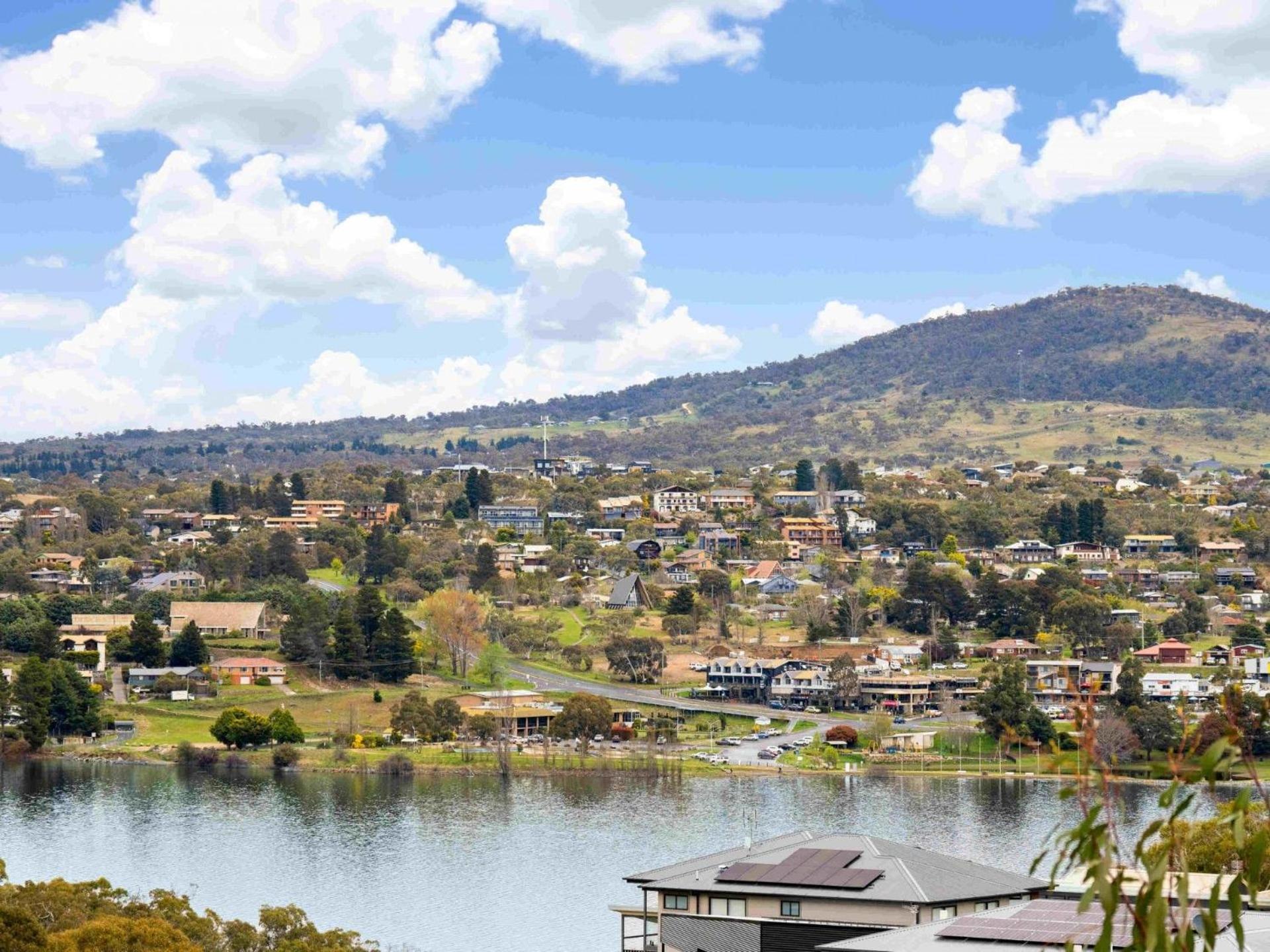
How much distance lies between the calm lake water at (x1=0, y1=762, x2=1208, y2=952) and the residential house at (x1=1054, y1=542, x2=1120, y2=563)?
37.6 metres

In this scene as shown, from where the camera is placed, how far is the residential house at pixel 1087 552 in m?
88.4

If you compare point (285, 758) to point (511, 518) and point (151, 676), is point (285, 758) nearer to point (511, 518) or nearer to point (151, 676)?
point (151, 676)

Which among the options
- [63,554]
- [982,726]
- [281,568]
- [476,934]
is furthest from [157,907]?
[63,554]

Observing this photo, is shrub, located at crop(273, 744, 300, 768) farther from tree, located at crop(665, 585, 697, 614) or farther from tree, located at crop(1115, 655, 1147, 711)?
tree, located at crop(1115, 655, 1147, 711)

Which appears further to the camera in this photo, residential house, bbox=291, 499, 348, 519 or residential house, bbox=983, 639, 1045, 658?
residential house, bbox=291, 499, 348, 519

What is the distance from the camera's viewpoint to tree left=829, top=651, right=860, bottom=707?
63094 mm

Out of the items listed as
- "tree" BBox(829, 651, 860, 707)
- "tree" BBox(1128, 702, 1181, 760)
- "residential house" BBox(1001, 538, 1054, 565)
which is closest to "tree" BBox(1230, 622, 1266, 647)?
"tree" BBox(1128, 702, 1181, 760)

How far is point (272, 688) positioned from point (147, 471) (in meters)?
113

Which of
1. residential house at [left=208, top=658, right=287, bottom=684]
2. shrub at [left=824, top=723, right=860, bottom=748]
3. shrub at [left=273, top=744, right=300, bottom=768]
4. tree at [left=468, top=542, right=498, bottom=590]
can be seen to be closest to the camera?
shrub at [left=273, top=744, right=300, bottom=768]

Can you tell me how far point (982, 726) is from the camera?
189ft

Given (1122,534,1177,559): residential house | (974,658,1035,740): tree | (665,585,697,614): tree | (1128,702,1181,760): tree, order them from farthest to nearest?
(1122,534,1177,559): residential house, (665,585,697,614): tree, (974,658,1035,740): tree, (1128,702,1181,760): tree

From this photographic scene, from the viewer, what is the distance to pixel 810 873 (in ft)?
67.9

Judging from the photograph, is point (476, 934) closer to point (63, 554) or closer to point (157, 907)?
point (157, 907)

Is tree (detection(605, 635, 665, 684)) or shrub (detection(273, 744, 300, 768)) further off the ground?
tree (detection(605, 635, 665, 684))
